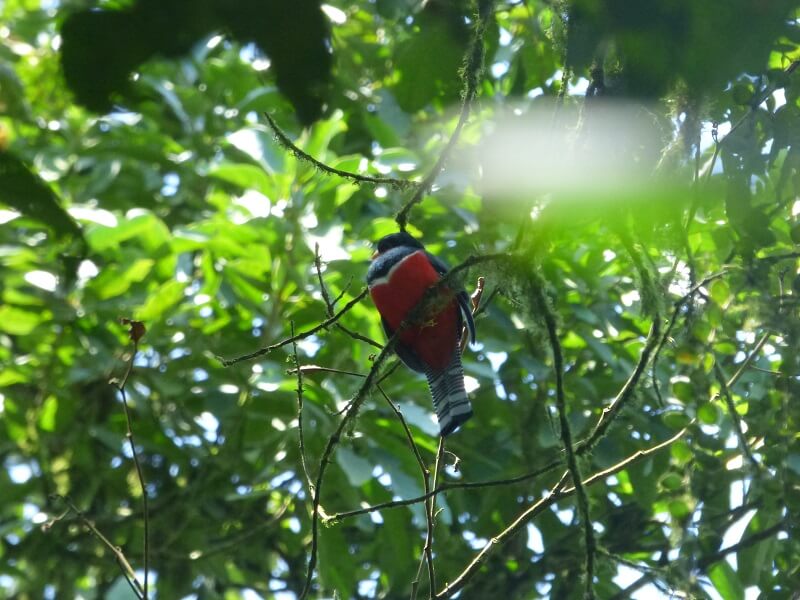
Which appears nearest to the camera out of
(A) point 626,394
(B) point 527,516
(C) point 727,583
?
(A) point 626,394

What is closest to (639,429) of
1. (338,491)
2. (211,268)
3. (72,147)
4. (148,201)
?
(338,491)

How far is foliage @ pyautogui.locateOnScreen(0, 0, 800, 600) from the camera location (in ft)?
6.07

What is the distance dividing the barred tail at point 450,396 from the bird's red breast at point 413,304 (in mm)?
29

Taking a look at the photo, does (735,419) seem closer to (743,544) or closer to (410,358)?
(743,544)

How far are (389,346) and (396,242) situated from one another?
1166mm

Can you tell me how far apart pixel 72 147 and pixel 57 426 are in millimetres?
1262

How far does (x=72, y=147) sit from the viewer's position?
4.29 m

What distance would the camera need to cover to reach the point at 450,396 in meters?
2.64

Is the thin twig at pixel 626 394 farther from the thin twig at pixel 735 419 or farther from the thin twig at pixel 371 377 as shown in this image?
the thin twig at pixel 371 377

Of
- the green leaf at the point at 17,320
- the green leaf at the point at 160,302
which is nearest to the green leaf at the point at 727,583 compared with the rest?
the green leaf at the point at 160,302

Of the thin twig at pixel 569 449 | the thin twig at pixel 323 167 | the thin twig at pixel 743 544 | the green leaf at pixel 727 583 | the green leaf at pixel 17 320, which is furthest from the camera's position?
the green leaf at pixel 17 320

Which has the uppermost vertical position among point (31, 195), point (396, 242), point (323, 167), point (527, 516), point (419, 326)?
point (396, 242)

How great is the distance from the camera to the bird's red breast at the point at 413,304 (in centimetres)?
273

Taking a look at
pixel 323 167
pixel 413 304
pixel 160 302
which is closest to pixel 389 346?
pixel 323 167
